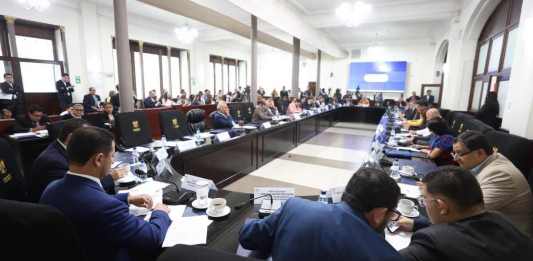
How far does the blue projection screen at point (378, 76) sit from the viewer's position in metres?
13.3

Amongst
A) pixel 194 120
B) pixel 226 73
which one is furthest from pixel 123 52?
pixel 226 73

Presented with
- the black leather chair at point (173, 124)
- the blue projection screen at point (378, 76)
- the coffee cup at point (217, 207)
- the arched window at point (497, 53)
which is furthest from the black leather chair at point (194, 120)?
the blue projection screen at point (378, 76)

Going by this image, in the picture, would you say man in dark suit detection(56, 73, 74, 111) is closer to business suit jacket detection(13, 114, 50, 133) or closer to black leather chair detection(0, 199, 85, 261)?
business suit jacket detection(13, 114, 50, 133)

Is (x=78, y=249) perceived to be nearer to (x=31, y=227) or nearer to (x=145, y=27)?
(x=31, y=227)

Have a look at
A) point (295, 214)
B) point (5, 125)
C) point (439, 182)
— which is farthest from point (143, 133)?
point (439, 182)

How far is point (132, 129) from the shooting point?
139 inches

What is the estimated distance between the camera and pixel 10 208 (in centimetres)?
74

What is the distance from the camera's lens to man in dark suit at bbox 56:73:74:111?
698 cm

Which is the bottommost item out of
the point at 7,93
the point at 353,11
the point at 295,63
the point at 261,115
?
the point at 261,115

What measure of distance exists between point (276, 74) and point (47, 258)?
16.4m

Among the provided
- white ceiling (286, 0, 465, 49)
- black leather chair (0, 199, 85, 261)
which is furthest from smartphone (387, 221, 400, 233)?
white ceiling (286, 0, 465, 49)

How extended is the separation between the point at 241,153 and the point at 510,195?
3.00 metres

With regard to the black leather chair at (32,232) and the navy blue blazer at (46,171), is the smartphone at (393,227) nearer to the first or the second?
the black leather chair at (32,232)

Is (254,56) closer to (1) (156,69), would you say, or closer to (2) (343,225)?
(1) (156,69)
